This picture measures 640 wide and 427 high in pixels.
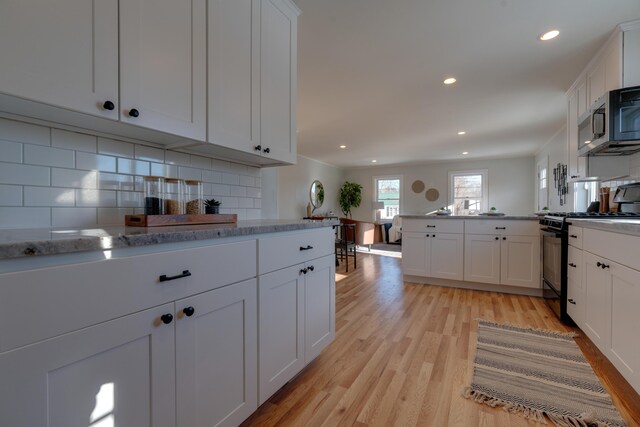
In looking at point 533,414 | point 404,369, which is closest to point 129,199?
point 404,369

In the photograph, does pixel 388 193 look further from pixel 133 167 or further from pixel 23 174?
pixel 23 174

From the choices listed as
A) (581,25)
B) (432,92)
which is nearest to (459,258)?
(432,92)

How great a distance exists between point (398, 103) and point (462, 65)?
1016 mm

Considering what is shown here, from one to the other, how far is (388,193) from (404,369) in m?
7.61

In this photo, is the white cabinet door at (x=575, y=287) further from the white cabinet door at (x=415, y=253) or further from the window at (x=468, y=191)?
the window at (x=468, y=191)

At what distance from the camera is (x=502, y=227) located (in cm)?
345

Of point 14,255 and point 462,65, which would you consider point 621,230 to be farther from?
point 14,255

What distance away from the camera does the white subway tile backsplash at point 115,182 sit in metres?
1.25

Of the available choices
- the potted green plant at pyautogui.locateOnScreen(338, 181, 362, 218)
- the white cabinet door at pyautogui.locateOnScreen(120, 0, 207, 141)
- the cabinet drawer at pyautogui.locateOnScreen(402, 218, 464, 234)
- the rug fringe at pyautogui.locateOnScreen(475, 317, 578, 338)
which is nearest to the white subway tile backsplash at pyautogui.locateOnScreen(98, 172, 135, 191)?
the white cabinet door at pyautogui.locateOnScreen(120, 0, 207, 141)

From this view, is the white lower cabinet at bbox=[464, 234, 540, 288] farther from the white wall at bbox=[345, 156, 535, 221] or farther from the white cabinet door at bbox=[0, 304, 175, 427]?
the white wall at bbox=[345, 156, 535, 221]

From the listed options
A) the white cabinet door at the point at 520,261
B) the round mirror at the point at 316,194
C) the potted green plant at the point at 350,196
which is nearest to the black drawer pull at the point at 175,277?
the white cabinet door at the point at 520,261

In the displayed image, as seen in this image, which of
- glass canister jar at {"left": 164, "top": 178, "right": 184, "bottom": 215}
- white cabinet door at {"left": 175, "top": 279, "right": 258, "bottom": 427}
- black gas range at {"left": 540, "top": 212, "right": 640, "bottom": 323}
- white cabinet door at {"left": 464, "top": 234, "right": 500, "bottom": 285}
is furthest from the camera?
white cabinet door at {"left": 464, "top": 234, "right": 500, "bottom": 285}

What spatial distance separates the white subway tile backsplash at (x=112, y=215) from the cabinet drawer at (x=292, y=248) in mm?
631

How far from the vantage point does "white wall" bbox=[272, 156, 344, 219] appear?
669 cm
